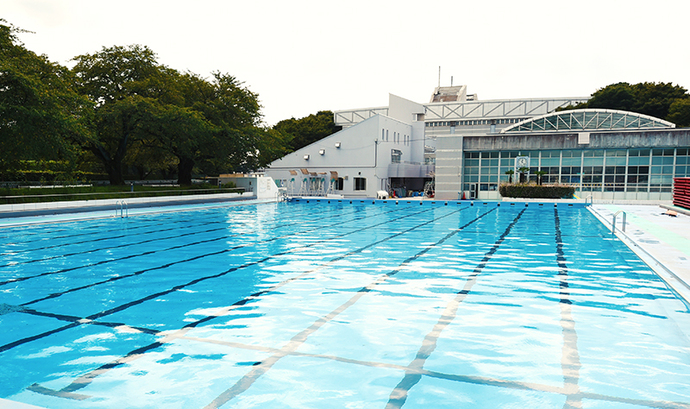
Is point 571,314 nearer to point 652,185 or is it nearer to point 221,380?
point 221,380

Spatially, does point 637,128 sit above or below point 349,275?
above

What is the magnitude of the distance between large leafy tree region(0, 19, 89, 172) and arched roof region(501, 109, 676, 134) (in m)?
34.2

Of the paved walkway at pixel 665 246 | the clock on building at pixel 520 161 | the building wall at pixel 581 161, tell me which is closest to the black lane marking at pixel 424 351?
the paved walkway at pixel 665 246

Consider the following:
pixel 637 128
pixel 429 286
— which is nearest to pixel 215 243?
pixel 429 286

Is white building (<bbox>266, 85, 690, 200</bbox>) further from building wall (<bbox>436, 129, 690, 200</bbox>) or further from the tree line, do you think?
the tree line

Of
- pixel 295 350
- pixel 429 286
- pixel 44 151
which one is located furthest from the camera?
pixel 44 151

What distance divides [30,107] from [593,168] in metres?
38.1

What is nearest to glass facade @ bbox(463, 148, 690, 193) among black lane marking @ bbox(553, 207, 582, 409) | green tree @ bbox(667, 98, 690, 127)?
green tree @ bbox(667, 98, 690, 127)

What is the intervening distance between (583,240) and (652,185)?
89.2 feet

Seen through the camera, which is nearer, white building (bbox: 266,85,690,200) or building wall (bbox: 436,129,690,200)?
building wall (bbox: 436,129,690,200)

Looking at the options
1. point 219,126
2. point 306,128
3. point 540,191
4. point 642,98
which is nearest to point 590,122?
point 540,191

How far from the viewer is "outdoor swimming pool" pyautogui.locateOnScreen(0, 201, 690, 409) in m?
4.30

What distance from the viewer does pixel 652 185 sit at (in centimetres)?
3653

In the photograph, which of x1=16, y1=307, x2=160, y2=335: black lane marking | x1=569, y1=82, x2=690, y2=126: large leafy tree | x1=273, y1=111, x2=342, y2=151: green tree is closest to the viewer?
x1=16, y1=307, x2=160, y2=335: black lane marking
